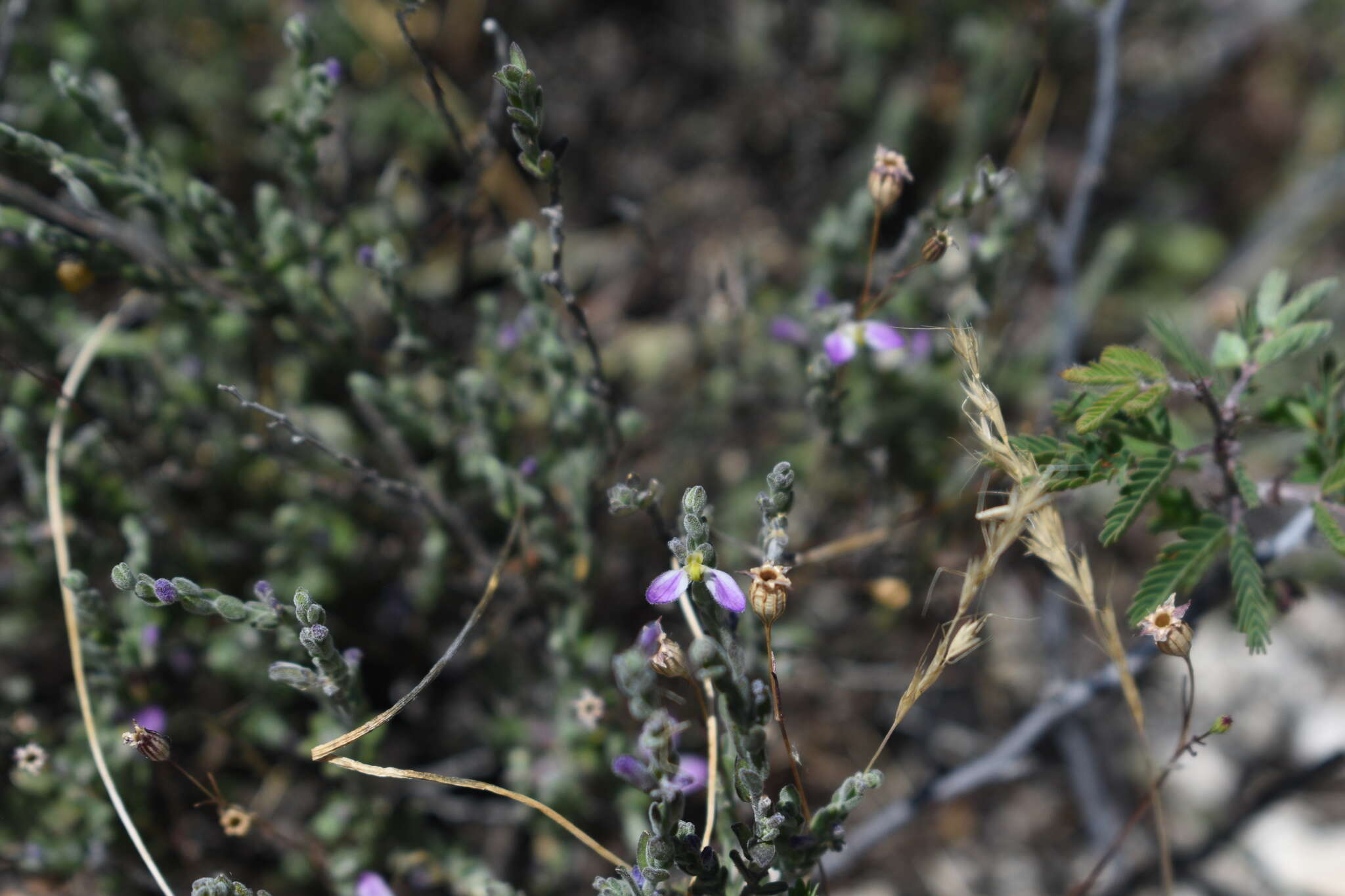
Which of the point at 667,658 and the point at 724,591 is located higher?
the point at 724,591

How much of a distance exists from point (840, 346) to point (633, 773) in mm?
1276

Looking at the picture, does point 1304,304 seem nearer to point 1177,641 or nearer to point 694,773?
point 1177,641

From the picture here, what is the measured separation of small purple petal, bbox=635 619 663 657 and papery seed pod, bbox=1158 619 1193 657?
105 centimetres

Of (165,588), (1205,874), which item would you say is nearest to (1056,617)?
(1205,874)

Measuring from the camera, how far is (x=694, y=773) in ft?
8.95

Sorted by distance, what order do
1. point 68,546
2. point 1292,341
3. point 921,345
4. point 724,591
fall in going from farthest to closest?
point 921,345, point 68,546, point 1292,341, point 724,591

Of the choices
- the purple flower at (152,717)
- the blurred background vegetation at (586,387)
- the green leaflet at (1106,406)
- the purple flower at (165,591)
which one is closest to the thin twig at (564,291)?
the blurred background vegetation at (586,387)

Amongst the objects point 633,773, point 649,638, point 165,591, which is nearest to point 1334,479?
point 649,638

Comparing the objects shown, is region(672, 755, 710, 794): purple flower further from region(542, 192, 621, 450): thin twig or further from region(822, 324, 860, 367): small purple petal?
region(822, 324, 860, 367): small purple petal

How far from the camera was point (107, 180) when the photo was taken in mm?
2598

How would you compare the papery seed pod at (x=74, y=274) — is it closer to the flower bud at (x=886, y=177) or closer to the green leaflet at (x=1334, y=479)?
the flower bud at (x=886, y=177)

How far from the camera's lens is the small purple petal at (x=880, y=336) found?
2.67m

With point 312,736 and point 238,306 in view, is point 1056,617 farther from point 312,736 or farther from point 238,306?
point 238,306

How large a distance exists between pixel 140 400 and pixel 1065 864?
3.77 meters
